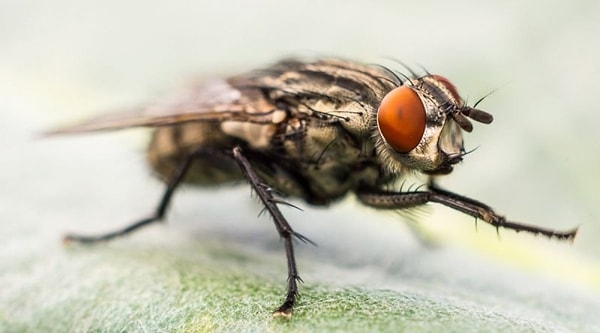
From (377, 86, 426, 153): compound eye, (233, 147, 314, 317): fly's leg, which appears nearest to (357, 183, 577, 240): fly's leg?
(377, 86, 426, 153): compound eye

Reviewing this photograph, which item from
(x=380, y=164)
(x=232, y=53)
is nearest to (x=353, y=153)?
(x=380, y=164)

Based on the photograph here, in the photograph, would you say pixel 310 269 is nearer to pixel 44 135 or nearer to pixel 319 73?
pixel 319 73

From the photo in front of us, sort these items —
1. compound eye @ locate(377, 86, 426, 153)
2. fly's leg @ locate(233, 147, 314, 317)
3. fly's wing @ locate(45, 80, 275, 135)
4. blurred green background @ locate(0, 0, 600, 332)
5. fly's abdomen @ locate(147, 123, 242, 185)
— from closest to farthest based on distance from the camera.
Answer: fly's leg @ locate(233, 147, 314, 317), blurred green background @ locate(0, 0, 600, 332), compound eye @ locate(377, 86, 426, 153), fly's wing @ locate(45, 80, 275, 135), fly's abdomen @ locate(147, 123, 242, 185)

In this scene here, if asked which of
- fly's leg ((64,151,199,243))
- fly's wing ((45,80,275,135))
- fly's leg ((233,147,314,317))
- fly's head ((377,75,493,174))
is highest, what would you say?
fly's head ((377,75,493,174))

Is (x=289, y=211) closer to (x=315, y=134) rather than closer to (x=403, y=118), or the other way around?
(x=315, y=134)

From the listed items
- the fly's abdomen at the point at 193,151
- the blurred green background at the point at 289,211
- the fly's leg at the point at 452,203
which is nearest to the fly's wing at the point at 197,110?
the fly's abdomen at the point at 193,151

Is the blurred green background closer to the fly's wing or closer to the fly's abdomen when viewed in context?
the fly's abdomen

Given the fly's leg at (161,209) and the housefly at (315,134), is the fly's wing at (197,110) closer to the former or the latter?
the housefly at (315,134)
